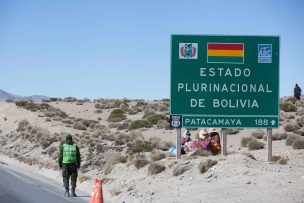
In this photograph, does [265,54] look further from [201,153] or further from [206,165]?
[206,165]

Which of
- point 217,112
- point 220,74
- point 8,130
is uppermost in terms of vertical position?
point 220,74

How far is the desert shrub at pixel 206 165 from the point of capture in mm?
18391

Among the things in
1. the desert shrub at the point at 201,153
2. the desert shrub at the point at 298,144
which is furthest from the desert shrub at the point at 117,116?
the desert shrub at the point at 201,153

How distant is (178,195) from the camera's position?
16438mm

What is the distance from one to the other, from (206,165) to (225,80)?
3417mm

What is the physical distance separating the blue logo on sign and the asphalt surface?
7.56m

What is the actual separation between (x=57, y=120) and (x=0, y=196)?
137ft

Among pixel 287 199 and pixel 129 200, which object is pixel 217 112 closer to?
pixel 129 200

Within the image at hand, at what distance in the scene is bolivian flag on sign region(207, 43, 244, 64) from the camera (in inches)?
791

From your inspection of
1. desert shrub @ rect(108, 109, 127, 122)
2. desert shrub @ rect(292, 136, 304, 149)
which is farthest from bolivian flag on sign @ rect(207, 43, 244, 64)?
desert shrub @ rect(108, 109, 127, 122)

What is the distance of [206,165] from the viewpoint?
1844 cm

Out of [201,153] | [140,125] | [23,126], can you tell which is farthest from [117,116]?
[201,153]

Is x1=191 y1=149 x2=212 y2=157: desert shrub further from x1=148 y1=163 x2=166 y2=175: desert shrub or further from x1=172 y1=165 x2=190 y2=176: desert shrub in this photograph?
x1=172 y1=165 x2=190 y2=176: desert shrub

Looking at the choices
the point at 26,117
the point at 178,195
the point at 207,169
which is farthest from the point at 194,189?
the point at 26,117
